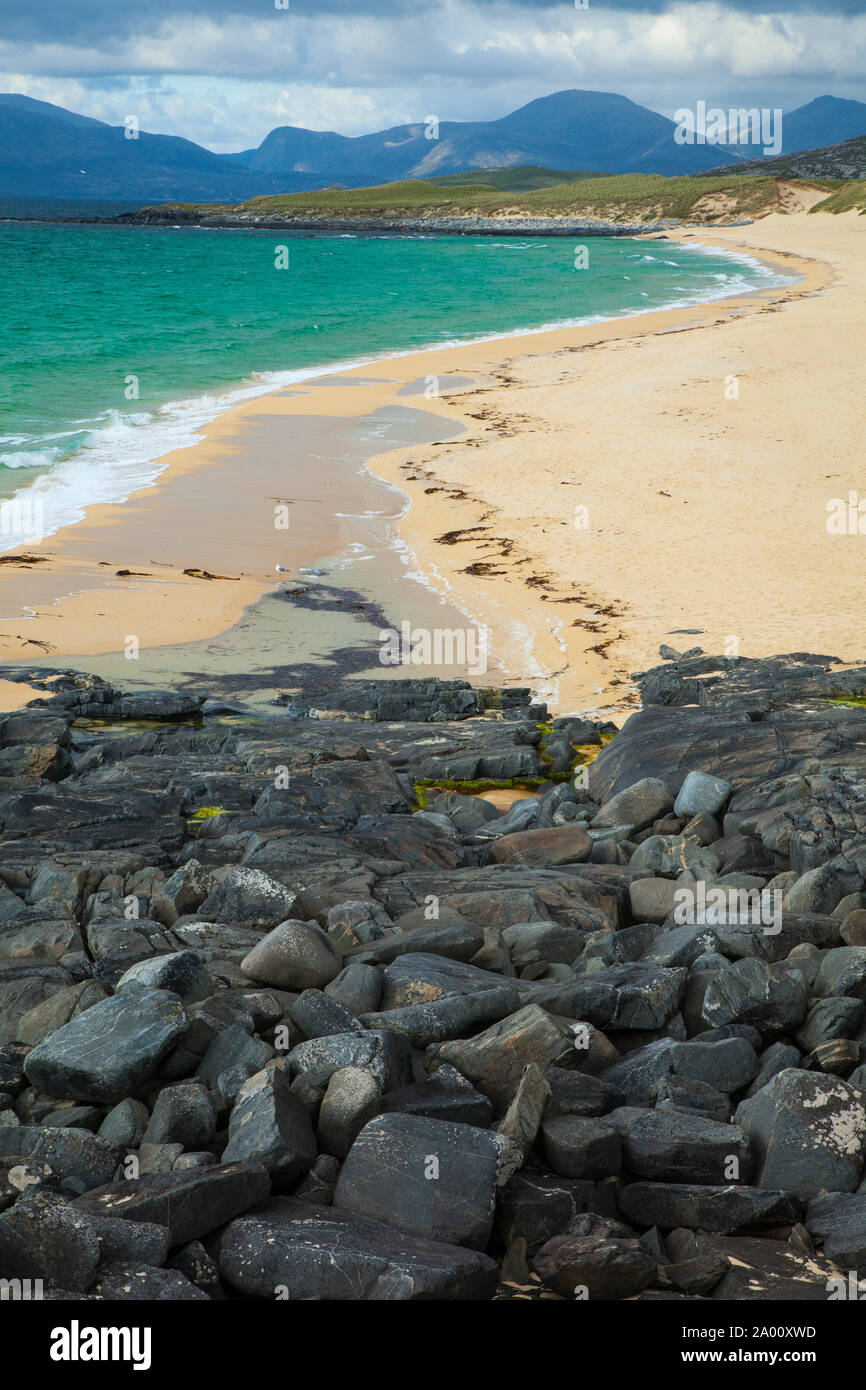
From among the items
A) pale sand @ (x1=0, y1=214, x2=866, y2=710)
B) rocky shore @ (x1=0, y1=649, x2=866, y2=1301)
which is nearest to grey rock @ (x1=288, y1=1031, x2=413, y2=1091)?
rocky shore @ (x1=0, y1=649, x2=866, y2=1301)

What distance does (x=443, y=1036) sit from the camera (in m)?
4.99

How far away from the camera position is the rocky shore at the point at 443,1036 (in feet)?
12.6

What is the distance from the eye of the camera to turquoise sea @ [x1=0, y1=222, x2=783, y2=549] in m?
25.6

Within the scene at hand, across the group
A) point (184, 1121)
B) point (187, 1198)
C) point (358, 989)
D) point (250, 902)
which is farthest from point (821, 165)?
point (187, 1198)

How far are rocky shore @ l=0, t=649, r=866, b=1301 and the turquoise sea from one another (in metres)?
12.0

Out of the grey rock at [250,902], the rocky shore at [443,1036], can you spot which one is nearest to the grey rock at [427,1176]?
the rocky shore at [443,1036]

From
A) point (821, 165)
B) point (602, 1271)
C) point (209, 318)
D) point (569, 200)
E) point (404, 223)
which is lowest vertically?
point (602, 1271)

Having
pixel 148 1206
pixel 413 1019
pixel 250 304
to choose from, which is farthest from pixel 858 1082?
pixel 250 304

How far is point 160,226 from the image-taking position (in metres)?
152

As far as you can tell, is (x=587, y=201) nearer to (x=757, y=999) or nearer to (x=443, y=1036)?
(x=757, y=999)

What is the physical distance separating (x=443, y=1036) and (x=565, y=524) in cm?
1361

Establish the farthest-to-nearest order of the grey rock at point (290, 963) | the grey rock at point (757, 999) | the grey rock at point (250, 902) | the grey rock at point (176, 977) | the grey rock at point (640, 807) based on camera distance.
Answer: the grey rock at point (640, 807) → the grey rock at point (250, 902) → the grey rock at point (290, 963) → the grey rock at point (176, 977) → the grey rock at point (757, 999)

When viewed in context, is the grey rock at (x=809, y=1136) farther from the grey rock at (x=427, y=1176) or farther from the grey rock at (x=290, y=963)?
the grey rock at (x=290, y=963)

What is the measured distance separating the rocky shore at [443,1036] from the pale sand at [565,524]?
171 inches
